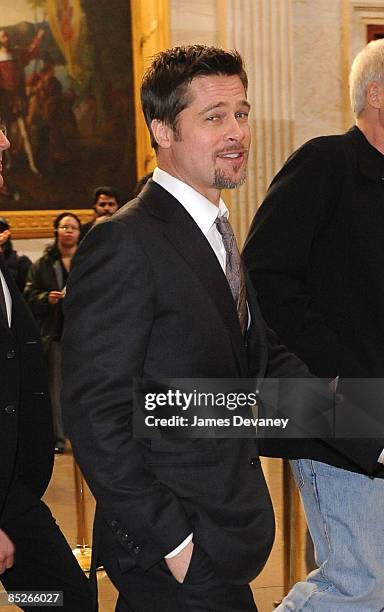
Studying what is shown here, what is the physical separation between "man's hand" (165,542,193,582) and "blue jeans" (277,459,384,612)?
0.93m

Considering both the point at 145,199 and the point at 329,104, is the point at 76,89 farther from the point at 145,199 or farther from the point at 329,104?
the point at 145,199

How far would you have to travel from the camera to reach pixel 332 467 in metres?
3.24

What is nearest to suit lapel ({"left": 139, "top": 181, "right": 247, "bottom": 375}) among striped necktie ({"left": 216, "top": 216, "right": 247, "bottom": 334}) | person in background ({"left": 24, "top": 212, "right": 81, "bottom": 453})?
striped necktie ({"left": 216, "top": 216, "right": 247, "bottom": 334})

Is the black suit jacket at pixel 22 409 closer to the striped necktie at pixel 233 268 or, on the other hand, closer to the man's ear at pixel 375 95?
the striped necktie at pixel 233 268

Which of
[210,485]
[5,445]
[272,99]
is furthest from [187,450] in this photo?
[272,99]

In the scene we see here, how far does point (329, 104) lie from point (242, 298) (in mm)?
9302

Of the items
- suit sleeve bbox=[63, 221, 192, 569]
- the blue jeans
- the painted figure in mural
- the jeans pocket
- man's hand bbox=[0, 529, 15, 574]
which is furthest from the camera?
the painted figure in mural

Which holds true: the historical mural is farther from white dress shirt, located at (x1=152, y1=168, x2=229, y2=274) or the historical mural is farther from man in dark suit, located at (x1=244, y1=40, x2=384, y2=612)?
white dress shirt, located at (x1=152, y1=168, x2=229, y2=274)

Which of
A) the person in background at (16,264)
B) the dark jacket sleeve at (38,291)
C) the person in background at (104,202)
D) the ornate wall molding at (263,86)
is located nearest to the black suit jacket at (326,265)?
the dark jacket sleeve at (38,291)

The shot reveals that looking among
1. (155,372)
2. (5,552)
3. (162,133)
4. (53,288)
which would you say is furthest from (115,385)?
(53,288)

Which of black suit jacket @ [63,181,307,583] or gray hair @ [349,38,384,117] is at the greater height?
gray hair @ [349,38,384,117]

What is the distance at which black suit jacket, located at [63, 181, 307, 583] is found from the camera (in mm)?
2371

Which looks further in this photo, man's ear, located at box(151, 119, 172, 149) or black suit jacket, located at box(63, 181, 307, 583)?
man's ear, located at box(151, 119, 172, 149)

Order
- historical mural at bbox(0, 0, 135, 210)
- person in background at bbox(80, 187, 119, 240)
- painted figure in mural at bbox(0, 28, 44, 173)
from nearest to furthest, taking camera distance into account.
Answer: person in background at bbox(80, 187, 119, 240) < painted figure in mural at bbox(0, 28, 44, 173) < historical mural at bbox(0, 0, 135, 210)
